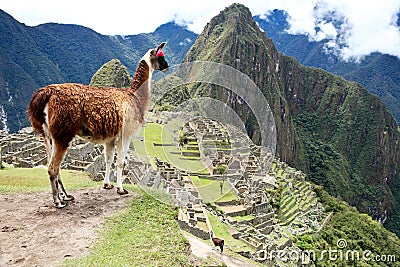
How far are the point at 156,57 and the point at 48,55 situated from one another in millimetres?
112958

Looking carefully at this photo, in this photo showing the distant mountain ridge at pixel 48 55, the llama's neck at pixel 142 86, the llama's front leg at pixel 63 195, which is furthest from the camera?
the distant mountain ridge at pixel 48 55

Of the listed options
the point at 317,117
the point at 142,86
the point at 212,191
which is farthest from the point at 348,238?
the point at 317,117

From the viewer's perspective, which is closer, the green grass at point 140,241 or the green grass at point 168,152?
the green grass at point 140,241

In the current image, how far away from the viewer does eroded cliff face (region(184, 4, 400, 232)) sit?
96312mm

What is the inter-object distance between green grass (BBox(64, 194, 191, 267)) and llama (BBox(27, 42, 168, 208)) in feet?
2.94

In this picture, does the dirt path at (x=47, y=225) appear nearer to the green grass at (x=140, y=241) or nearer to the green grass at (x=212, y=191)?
the green grass at (x=140, y=241)

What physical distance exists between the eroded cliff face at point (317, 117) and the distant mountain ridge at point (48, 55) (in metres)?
20.6

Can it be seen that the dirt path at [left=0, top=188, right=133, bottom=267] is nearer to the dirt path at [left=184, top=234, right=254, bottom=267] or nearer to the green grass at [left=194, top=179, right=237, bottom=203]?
the dirt path at [left=184, top=234, right=254, bottom=267]

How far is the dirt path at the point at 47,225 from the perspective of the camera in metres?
4.02

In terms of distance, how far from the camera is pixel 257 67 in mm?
117938

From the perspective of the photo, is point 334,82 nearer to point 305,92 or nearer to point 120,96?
point 305,92

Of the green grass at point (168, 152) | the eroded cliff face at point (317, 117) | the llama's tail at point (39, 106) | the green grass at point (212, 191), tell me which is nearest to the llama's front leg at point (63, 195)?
the llama's tail at point (39, 106)
